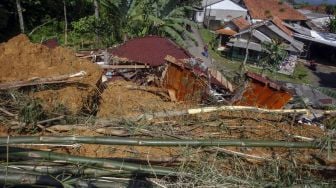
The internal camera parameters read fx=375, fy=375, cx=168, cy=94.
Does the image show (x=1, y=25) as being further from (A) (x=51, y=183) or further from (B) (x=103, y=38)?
(A) (x=51, y=183)

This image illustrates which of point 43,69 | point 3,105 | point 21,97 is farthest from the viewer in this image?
point 43,69

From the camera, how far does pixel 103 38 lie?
17672 mm

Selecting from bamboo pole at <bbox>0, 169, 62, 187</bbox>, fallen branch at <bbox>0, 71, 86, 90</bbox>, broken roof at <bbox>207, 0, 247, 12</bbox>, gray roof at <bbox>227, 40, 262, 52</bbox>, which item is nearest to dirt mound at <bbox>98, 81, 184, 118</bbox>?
fallen branch at <bbox>0, 71, 86, 90</bbox>

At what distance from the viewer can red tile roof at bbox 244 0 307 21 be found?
39.8 metres

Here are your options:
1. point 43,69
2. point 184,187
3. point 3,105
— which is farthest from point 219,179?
point 43,69

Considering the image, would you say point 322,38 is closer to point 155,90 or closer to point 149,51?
point 149,51

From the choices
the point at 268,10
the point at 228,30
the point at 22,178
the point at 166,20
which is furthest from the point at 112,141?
the point at 268,10

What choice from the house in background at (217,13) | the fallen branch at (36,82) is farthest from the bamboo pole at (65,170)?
the house in background at (217,13)

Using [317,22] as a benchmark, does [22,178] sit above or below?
above

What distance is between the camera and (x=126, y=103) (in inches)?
244

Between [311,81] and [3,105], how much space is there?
1124 inches

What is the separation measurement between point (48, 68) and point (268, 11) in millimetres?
37057

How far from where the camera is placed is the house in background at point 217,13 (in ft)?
138

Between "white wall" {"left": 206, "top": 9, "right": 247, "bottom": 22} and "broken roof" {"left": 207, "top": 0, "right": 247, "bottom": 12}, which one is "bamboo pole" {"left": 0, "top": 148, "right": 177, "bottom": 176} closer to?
"white wall" {"left": 206, "top": 9, "right": 247, "bottom": 22}
